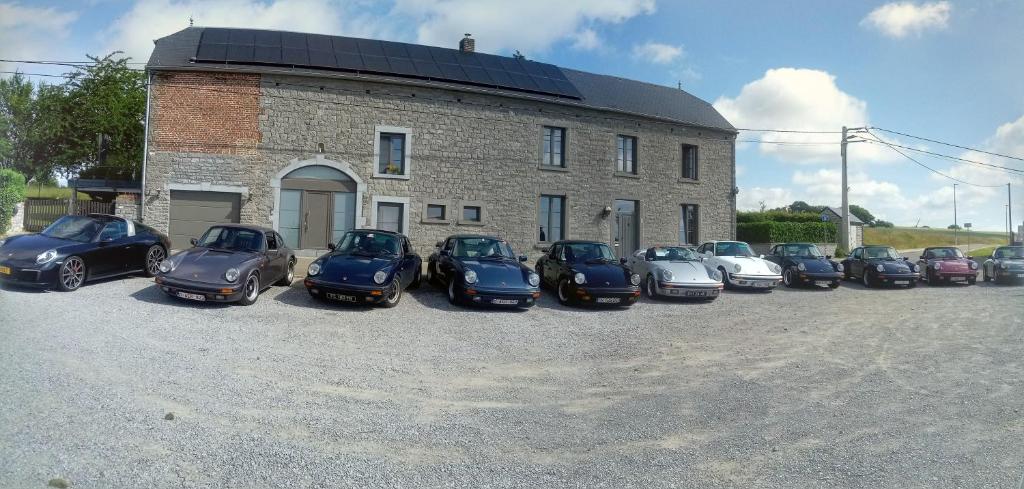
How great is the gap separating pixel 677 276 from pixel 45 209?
21.5m

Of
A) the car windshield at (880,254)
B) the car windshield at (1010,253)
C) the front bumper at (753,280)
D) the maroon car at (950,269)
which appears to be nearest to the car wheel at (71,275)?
the front bumper at (753,280)

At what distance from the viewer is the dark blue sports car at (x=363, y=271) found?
29.7 feet

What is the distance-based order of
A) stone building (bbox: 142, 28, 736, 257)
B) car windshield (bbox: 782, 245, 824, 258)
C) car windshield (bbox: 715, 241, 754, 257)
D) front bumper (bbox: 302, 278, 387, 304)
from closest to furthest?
front bumper (bbox: 302, 278, 387, 304) → car windshield (bbox: 715, 241, 754, 257) → car windshield (bbox: 782, 245, 824, 258) → stone building (bbox: 142, 28, 736, 257)

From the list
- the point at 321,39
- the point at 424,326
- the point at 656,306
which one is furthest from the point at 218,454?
the point at 321,39

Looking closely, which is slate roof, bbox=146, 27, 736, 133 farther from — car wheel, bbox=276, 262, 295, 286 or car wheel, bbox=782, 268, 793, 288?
car wheel, bbox=782, 268, 793, 288

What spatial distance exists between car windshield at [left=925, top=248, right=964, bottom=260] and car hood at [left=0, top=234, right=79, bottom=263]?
22830mm

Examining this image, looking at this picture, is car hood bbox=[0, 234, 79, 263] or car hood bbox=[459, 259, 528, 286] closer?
car hood bbox=[0, 234, 79, 263]

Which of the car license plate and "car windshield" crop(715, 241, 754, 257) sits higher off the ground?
"car windshield" crop(715, 241, 754, 257)

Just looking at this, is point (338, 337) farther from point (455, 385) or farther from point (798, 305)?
point (798, 305)

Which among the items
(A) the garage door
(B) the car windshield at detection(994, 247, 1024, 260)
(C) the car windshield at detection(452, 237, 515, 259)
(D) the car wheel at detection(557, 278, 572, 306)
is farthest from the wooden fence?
(B) the car windshield at detection(994, 247, 1024, 260)

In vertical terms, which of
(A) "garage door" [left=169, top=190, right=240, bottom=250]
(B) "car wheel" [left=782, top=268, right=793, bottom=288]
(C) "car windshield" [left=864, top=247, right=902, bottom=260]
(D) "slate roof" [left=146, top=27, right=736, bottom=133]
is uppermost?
(D) "slate roof" [left=146, top=27, right=736, bottom=133]

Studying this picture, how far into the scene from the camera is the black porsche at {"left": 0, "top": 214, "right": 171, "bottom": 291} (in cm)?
841

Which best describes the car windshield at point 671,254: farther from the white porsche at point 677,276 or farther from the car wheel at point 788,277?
the car wheel at point 788,277

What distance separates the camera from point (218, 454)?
11.7 feet
